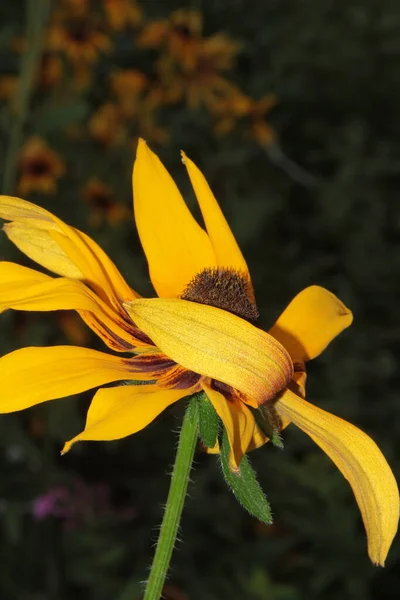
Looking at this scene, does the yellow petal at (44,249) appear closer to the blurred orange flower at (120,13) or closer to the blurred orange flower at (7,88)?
the blurred orange flower at (7,88)

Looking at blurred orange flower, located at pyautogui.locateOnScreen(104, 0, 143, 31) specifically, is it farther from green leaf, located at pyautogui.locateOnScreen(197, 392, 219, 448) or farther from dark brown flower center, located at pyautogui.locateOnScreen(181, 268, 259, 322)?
green leaf, located at pyautogui.locateOnScreen(197, 392, 219, 448)

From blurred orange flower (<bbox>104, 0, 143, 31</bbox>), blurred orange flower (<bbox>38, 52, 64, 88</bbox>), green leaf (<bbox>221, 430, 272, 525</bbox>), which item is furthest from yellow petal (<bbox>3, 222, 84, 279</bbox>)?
blurred orange flower (<bbox>104, 0, 143, 31</bbox>)

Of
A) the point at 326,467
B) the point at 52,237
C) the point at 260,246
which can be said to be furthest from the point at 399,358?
the point at 52,237

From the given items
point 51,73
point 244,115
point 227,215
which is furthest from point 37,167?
point 244,115

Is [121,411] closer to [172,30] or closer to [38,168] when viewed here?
[38,168]

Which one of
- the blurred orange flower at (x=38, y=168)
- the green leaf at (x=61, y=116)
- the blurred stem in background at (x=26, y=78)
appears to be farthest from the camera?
the blurred orange flower at (x=38, y=168)

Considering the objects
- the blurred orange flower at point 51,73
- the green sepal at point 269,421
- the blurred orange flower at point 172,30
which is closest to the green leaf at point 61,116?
the blurred orange flower at point 51,73
